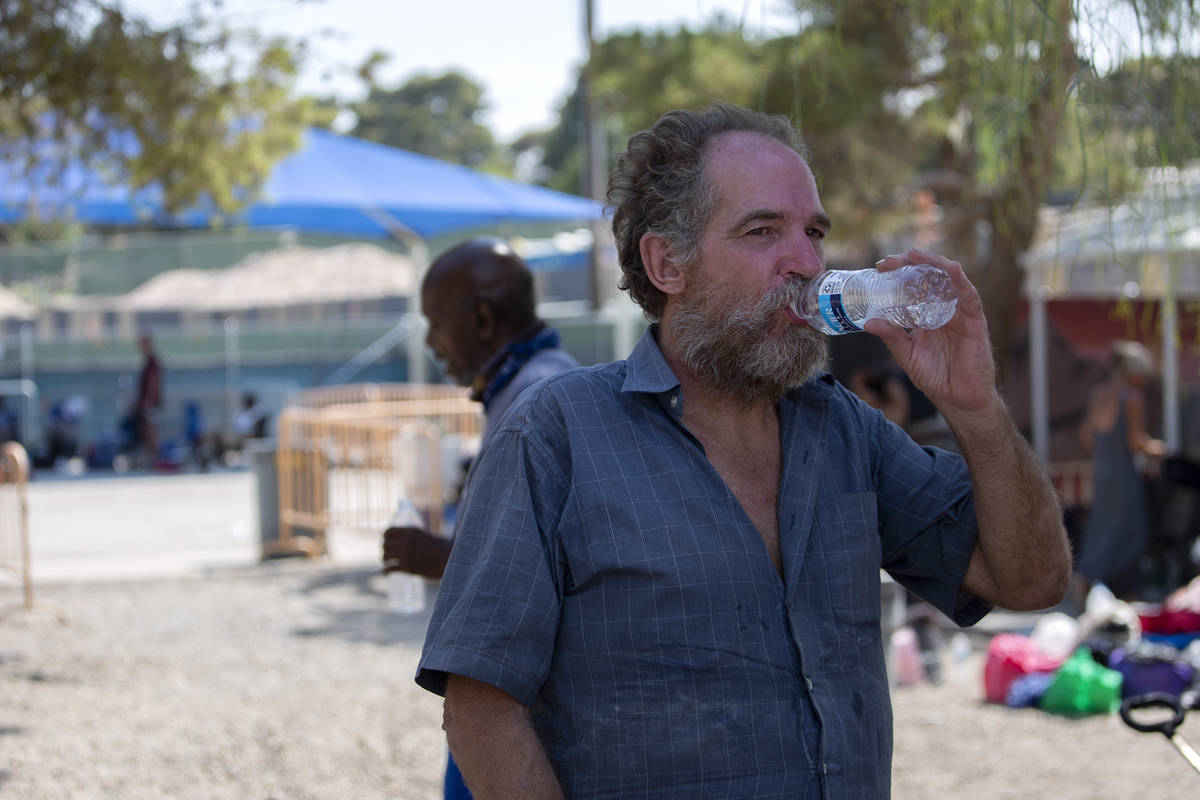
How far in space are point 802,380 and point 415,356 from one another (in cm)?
1860

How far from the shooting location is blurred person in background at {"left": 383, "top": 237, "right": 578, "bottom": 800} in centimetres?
328

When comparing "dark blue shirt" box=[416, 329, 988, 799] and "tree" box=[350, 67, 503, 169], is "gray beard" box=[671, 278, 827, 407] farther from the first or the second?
"tree" box=[350, 67, 503, 169]

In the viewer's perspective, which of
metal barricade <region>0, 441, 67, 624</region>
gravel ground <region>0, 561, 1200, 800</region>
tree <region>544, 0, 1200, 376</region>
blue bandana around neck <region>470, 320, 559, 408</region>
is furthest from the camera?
metal barricade <region>0, 441, 67, 624</region>

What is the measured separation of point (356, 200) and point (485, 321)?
10902 mm

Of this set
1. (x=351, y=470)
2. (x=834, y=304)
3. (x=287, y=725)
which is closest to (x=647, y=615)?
(x=834, y=304)

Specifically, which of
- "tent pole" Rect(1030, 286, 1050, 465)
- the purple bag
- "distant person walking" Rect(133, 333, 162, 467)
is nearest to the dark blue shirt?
the purple bag

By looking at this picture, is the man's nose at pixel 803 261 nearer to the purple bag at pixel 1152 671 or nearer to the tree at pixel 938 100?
the tree at pixel 938 100

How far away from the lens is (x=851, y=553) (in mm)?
2076

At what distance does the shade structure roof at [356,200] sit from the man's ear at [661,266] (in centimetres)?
985

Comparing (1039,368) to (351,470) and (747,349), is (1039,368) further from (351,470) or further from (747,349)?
(747,349)

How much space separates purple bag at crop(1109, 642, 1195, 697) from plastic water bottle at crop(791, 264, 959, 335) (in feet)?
15.6

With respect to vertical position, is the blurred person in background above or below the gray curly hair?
below

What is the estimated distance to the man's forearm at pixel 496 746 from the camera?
179 centimetres

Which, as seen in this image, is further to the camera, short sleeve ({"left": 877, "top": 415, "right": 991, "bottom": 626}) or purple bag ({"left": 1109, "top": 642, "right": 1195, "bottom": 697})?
purple bag ({"left": 1109, "top": 642, "right": 1195, "bottom": 697})
